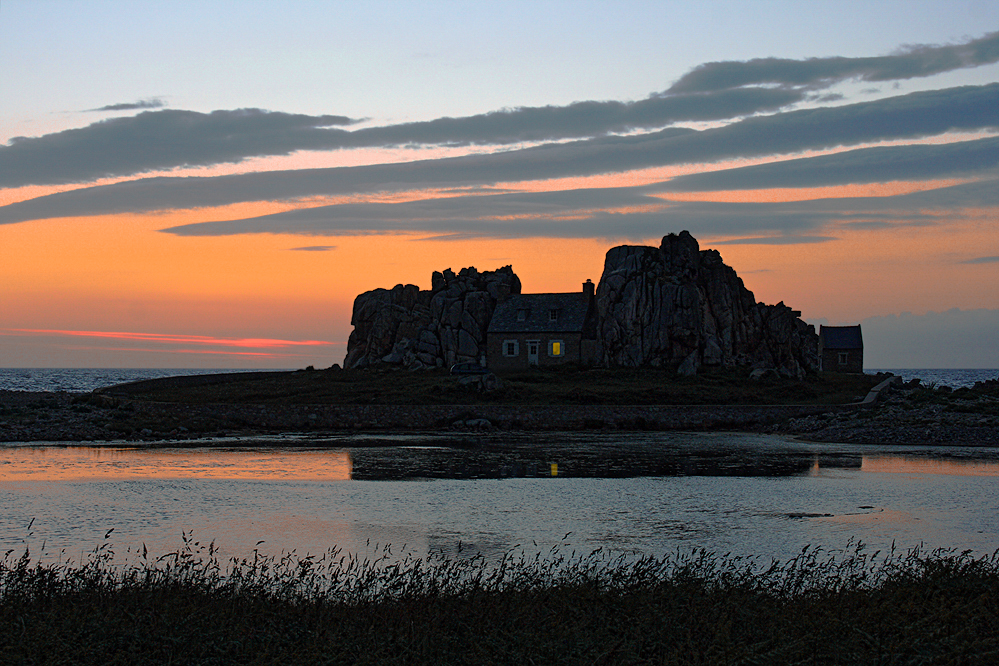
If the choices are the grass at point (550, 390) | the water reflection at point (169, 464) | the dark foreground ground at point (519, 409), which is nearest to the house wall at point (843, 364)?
the grass at point (550, 390)

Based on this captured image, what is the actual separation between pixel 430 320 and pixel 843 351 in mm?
45902

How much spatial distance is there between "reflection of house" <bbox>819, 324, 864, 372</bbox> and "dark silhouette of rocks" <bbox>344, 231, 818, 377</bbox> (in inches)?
342

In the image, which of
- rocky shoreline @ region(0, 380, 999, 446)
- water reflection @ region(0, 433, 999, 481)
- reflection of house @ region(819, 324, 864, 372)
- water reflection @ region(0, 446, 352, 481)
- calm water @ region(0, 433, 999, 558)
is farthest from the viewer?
reflection of house @ region(819, 324, 864, 372)

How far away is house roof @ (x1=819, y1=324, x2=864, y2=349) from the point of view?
94375 millimetres

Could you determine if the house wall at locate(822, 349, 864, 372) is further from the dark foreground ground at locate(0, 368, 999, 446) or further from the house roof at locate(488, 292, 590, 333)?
the house roof at locate(488, 292, 590, 333)

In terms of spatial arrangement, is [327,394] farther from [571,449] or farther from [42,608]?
[42,608]

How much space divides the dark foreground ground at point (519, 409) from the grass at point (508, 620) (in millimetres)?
35822

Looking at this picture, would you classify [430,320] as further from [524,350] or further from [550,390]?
[550,390]

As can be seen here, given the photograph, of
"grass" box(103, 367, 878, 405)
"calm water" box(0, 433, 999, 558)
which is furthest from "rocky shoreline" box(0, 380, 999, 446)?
"calm water" box(0, 433, 999, 558)

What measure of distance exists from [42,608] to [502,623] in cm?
595

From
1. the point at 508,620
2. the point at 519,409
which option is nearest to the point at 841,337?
the point at 519,409

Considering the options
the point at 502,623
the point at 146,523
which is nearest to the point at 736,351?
the point at 146,523

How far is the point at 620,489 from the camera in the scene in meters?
28.3

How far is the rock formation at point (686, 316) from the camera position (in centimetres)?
7169
